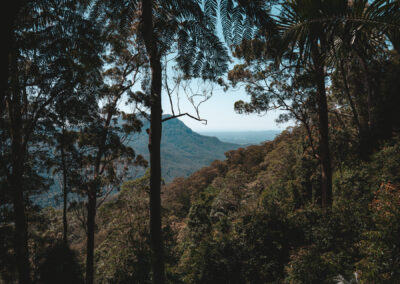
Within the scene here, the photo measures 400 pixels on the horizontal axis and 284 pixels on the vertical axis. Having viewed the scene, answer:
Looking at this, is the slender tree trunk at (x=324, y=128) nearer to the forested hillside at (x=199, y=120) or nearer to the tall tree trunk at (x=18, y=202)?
the forested hillside at (x=199, y=120)

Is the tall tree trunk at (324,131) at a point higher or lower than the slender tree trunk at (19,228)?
higher

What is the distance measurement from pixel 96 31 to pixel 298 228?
7.10 m

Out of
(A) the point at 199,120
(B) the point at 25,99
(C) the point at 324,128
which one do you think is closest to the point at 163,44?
(A) the point at 199,120

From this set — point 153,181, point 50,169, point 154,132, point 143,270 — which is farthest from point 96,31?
point 50,169

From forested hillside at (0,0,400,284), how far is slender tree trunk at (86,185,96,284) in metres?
0.04

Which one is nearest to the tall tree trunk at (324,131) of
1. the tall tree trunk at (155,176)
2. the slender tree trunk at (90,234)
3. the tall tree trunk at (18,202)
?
the tall tree trunk at (155,176)

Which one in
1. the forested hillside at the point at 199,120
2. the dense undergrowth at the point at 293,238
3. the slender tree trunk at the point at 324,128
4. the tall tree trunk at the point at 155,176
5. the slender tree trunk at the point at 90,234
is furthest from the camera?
the slender tree trunk at the point at 90,234

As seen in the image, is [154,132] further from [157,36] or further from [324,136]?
[324,136]

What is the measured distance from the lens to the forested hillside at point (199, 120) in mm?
2361

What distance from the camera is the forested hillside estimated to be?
7.75 feet

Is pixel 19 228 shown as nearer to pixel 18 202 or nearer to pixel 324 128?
pixel 18 202

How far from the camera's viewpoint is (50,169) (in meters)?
8.78

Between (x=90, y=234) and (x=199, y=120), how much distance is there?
6.56 meters

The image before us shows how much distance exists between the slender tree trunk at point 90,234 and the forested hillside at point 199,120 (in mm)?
40
